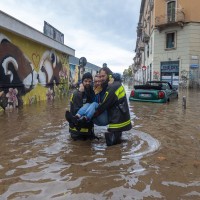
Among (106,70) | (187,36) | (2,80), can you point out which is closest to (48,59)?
(2,80)

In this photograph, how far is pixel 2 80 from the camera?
1143 centimetres

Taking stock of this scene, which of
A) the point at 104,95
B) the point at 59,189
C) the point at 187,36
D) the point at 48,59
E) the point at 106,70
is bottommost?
the point at 59,189

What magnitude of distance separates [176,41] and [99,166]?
101 feet

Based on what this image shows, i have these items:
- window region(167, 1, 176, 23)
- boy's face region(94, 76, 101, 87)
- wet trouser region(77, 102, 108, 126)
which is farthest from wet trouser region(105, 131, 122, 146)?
window region(167, 1, 176, 23)

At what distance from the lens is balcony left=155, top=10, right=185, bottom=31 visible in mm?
32369

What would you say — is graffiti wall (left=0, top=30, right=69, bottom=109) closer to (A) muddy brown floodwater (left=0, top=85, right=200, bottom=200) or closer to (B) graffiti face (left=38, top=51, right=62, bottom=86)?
(B) graffiti face (left=38, top=51, right=62, bottom=86)

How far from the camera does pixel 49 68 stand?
17.2 meters

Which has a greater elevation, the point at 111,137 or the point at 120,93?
the point at 120,93

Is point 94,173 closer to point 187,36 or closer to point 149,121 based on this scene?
point 149,121

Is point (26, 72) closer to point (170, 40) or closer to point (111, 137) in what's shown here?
point (111, 137)

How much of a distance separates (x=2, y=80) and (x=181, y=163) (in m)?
8.59

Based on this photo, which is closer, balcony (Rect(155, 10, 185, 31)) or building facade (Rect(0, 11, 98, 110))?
building facade (Rect(0, 11, 98, 110))

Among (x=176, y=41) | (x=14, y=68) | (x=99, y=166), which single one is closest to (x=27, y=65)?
(x=14, y=68)

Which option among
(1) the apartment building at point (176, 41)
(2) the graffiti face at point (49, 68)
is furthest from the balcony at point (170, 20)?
(2) the graffiti face at point (49, 68)
